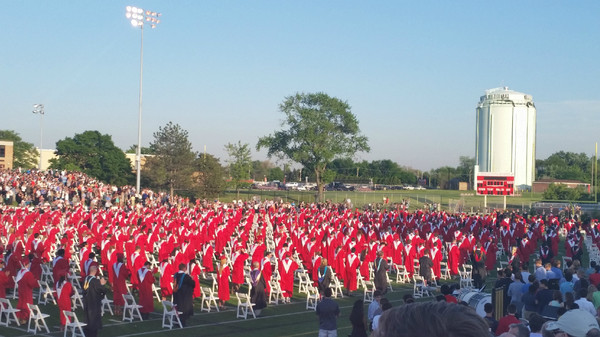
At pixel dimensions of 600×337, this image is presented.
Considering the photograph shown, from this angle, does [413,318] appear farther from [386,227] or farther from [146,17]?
[146,17]

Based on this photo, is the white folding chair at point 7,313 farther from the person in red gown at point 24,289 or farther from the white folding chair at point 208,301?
the white folding chair at point 208,301

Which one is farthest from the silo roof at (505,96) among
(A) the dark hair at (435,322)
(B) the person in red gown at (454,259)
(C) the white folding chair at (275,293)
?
(A) the dark hair at (435,322)

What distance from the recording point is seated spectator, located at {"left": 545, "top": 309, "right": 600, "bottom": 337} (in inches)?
288

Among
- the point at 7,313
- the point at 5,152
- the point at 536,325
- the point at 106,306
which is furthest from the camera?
the point at 5,152

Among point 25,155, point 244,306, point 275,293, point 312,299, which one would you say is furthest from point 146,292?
point 25,155

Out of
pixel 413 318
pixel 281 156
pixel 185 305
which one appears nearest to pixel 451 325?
pixel 413 318

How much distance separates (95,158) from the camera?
73375 millimetres

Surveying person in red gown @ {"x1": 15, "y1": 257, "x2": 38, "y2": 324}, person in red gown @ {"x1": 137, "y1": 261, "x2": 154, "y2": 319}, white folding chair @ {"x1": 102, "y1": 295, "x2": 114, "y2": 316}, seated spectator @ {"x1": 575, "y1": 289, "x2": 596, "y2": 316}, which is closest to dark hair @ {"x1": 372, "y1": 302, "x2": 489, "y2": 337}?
seated spectator @ {"x1": 575, "y1": 289, "x2": 596, "y2": 316}

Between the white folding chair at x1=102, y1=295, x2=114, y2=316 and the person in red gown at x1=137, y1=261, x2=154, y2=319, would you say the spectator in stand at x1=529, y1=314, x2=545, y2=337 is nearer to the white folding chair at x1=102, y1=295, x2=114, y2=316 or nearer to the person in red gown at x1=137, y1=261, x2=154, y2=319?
the person in red gown at x1=137, y1=261, x2=154, y2=319

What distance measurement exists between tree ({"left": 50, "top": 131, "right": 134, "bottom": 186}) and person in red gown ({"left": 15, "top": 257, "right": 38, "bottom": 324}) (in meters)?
56.5

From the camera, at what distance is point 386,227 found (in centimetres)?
3478

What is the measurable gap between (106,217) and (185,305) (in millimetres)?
16535

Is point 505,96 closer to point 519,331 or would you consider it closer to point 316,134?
point 316,134

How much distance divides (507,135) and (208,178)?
157 ft
